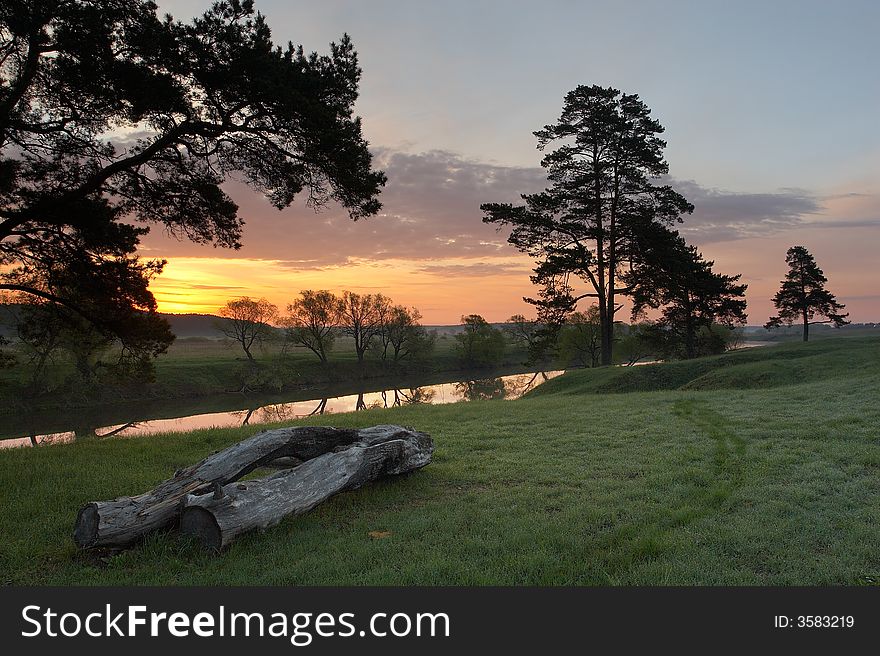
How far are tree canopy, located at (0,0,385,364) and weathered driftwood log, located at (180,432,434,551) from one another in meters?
6.59

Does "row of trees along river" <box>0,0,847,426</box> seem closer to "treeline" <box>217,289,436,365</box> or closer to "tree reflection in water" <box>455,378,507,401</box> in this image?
"tree reflection in water" <box>455,378,507,401</box>

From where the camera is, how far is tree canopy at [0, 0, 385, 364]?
9508 mm

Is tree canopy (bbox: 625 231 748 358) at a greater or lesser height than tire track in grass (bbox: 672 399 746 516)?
greater

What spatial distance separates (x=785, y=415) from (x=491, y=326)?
65.5m

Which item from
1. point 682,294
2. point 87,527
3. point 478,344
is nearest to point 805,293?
point 682,294

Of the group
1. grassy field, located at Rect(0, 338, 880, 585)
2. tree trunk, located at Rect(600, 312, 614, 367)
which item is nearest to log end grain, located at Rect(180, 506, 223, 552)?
grassy field, located at Rect(0, 338, 880, 585)

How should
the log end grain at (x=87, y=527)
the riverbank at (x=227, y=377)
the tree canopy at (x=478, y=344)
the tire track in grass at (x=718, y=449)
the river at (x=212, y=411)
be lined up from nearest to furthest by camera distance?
1. the log end grain at (x=87, y=527)
2. the tire track in grass at (x=718, y=449)
3. the river at (x=212, y=411)
4. the riverbank at (x=227, y=377)
5. the tree canopy at (x=478, y=344)

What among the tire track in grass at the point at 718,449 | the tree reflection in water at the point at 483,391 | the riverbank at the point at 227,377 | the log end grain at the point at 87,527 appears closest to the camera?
the log end grain at the point at 87,527

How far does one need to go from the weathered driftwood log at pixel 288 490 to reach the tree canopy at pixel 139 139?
6594 mm

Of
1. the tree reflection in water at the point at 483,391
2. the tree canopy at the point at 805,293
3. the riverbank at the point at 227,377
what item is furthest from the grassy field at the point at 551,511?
the tree canopy at the point at 805,293

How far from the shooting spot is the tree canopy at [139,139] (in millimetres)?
9508

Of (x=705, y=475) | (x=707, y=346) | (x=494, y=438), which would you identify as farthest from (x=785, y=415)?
(x=707, y=346)

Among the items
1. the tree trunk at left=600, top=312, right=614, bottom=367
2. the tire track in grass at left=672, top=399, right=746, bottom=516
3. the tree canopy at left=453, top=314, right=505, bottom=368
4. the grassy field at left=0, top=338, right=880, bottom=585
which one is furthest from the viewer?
the tree canopy at left=453, top=314, right=505, bottom=368

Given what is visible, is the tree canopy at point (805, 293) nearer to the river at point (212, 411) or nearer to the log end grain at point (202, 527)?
the river at point (212, 411)
